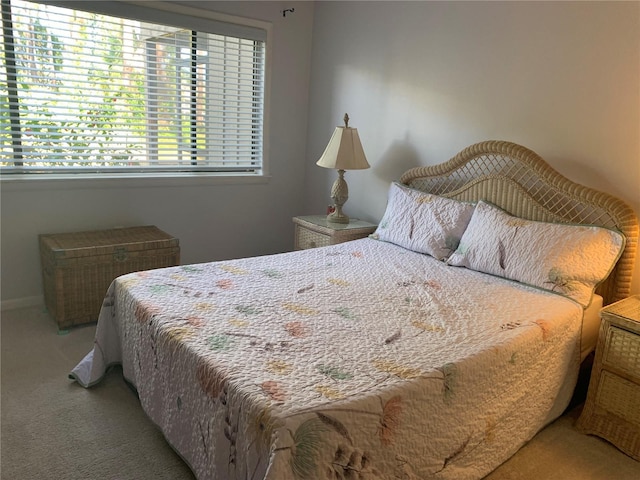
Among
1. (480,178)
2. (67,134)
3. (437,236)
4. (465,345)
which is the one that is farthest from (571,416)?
(67,134)

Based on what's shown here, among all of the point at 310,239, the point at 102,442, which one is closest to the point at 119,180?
the point at 310,239

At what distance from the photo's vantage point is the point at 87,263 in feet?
9.59

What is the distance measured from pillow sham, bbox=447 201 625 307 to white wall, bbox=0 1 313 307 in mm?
1936

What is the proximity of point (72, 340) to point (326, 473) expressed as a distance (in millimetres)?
2045

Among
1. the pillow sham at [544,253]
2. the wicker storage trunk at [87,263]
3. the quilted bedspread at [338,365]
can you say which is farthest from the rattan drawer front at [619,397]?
the wicker storage trunk at [87,263]

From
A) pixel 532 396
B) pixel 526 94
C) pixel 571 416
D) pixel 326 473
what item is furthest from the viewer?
pixel 526 94

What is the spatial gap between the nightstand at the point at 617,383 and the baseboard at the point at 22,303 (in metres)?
3.15

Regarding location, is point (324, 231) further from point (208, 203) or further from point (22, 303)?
point (22, 303)

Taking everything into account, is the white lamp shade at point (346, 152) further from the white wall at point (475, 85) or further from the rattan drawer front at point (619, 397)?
the rattan drawer front at point (619, 397)

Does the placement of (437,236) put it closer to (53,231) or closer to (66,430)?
(66,430)

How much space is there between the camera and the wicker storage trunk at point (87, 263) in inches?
113

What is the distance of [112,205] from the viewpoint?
11.3 ft

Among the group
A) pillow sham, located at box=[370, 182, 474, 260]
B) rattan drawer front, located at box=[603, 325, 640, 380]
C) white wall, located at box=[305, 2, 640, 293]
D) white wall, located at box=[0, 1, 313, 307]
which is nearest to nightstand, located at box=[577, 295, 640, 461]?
rattan drawer front, located at box=[603, 325, 640, 380]

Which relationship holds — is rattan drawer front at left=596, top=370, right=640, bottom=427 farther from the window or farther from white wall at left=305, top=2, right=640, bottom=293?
the window
